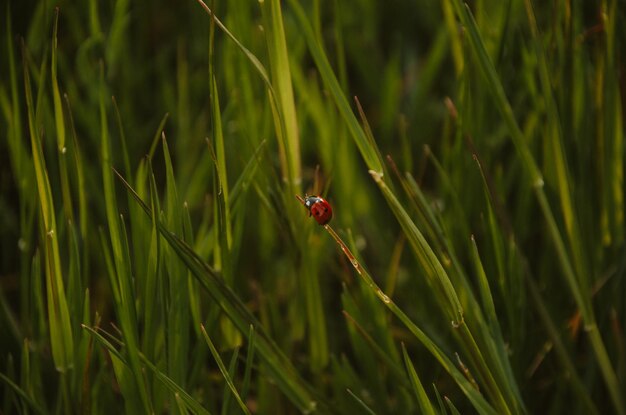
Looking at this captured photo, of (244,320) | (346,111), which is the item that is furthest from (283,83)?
(244,320)

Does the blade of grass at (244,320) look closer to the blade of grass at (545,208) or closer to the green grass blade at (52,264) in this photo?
the green grass blade at (52,264)

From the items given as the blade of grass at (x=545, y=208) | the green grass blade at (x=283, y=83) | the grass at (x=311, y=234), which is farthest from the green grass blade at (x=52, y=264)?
the blade of grass at (x=545, y=208)

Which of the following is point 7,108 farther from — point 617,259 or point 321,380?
point 617,259

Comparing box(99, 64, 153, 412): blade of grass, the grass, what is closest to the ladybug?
the grass

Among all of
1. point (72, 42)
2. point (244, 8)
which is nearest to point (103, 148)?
point (244, 8)

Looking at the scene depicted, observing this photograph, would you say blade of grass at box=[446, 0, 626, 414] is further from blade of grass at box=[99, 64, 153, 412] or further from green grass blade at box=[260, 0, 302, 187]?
blade of grass at box=[99, 64, 153, 412]

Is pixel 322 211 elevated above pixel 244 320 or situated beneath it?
elevated above

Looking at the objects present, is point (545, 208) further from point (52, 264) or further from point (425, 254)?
point (52, 264)

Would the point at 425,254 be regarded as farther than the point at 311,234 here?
No
